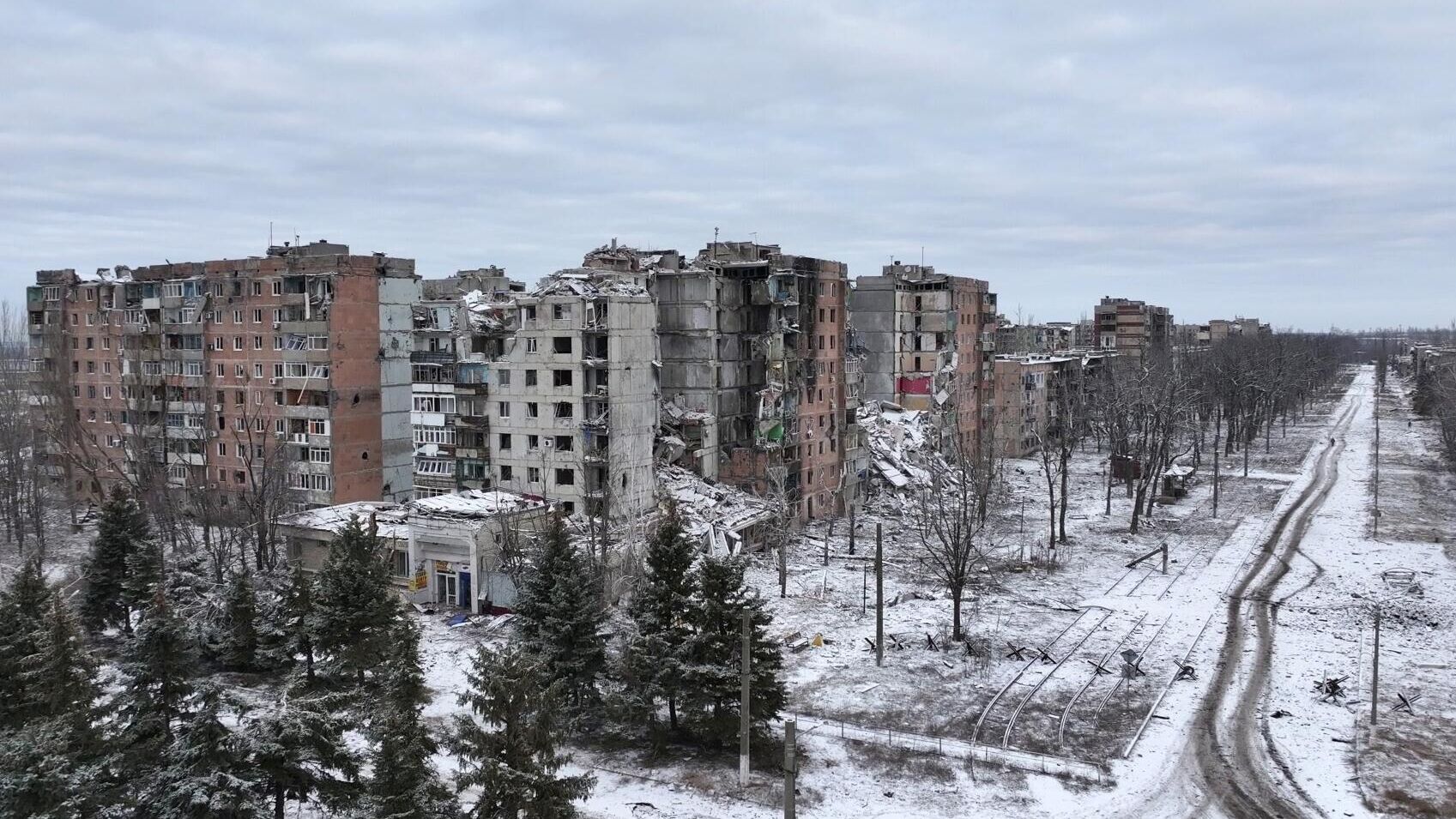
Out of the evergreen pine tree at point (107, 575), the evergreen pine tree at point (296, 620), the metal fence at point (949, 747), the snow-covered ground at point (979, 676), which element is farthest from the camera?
the evergreen pine tree at point (107, 575)

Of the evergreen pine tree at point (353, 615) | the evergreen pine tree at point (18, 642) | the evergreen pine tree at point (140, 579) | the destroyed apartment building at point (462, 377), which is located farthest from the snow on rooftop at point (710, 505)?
the evergreen pine tree at point (18, 642)

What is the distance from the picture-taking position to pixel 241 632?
36.3m

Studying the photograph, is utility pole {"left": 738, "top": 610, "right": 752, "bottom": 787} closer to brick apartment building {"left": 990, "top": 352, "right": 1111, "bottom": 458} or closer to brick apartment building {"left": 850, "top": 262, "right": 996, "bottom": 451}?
brick apartment building {"left": 850, "top": 262, "right": 996, "bottom": 451}

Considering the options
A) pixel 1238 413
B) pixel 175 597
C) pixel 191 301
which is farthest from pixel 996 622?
pixel 1238 413

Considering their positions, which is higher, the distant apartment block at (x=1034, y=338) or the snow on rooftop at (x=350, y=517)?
the distant apartment block at (x=1034, y=338)

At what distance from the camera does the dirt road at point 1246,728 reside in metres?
25.1

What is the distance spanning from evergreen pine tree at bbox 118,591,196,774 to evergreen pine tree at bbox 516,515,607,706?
1023cm

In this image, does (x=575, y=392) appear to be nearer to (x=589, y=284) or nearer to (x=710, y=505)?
(x=589, y=284)

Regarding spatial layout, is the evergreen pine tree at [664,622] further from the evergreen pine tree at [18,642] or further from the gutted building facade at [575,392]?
the gutted building facade at [575,392]

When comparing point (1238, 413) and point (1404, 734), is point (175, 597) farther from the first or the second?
point (1238, 413)

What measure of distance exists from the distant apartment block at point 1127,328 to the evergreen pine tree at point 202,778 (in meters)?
141

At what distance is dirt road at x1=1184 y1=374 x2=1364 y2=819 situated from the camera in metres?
25.1

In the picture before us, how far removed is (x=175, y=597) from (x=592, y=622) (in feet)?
77.7

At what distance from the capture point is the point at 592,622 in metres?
29.8
